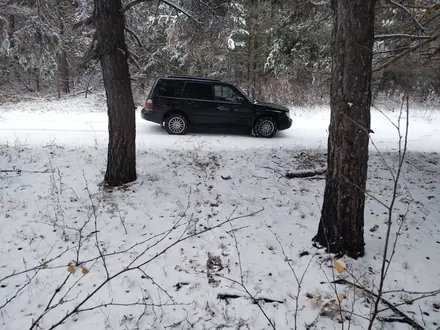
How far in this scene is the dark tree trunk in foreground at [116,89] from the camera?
5.49 metres

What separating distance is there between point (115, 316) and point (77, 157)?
538 centimetres

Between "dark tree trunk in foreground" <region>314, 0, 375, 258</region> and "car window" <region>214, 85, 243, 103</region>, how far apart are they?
6.22 metres

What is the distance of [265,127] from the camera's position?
33.6 feet

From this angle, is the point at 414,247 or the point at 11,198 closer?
the point at 414,247

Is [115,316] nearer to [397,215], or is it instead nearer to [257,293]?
[257,293]

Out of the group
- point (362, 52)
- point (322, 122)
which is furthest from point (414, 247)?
point (322, 122)

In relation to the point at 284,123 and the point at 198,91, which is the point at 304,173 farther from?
the point at 198,91

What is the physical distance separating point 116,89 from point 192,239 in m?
3.22

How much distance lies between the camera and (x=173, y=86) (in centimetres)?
981

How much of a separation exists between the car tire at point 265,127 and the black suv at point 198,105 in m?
0.14

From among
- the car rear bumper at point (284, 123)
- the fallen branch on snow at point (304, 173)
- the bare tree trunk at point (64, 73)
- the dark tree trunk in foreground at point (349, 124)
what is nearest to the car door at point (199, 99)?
the car rear bumper at point (284, 123)

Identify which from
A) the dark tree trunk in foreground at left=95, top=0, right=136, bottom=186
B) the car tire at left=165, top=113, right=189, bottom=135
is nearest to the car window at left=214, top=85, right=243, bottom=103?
the car tire at left=165, top=113, right=189, bottom=135

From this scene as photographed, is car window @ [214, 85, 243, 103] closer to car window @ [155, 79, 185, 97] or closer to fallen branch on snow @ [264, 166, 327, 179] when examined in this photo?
car window @ [155, 79, 185, 97]

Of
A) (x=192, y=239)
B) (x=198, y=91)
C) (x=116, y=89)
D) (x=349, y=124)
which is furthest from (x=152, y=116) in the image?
(x=349, y=124)
